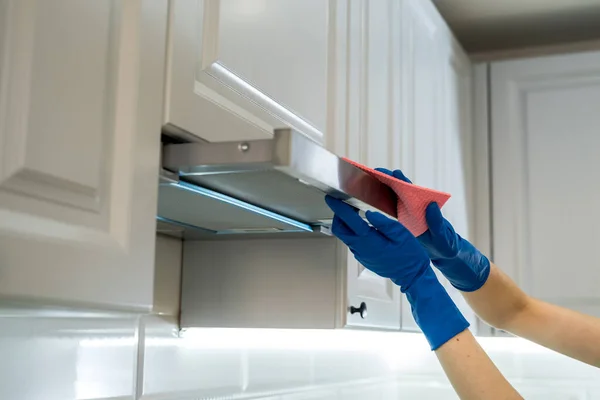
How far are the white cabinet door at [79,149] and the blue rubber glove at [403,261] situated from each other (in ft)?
1.07

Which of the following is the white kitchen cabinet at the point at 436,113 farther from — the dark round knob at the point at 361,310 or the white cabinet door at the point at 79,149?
the white cabinet door at the point at 79,149

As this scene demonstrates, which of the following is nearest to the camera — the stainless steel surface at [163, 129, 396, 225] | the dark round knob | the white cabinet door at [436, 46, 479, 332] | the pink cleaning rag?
the stainless steel surface at [163, 129, 396, 225]

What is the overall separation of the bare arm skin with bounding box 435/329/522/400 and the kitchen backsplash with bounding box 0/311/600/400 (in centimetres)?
44

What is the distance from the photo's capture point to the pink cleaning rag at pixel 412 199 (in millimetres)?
941

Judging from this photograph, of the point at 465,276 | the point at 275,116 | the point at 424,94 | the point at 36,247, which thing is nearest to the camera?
the point at 36,247

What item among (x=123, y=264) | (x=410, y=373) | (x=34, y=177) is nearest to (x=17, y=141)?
(x=34, y=177)

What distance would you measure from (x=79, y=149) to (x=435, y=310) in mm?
609

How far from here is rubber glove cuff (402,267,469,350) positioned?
3.43 ft

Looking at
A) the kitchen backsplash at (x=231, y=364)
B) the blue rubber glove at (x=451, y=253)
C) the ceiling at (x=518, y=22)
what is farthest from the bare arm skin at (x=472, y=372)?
the ceiling at (x=518, y=22)

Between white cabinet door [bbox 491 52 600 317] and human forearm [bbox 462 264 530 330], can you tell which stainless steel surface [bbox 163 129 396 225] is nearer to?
human forearm [bbox 462 264 530 330]

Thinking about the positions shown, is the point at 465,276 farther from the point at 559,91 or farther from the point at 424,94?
the point at 559,91

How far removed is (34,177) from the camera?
55 centimetres

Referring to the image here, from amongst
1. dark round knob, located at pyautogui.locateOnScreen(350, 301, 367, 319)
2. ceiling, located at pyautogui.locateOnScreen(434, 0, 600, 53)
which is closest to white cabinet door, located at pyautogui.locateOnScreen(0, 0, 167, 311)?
dark round knob, located at pyautogui.locateOnScreen(350, 301, 367, 319)

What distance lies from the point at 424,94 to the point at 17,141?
1.29m
